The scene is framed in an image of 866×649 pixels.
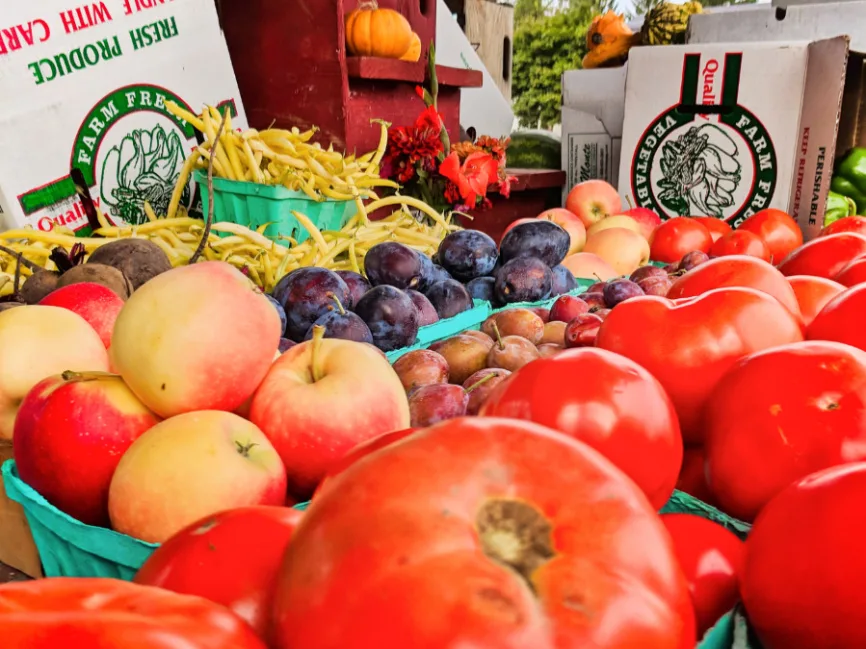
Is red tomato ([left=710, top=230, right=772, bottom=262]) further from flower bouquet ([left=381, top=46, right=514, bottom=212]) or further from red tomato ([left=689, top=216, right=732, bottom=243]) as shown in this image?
flower bouquet ([left=381, top=46, right=514, bottom=212])

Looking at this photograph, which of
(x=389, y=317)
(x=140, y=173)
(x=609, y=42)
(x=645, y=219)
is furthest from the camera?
(x=609, y=42)

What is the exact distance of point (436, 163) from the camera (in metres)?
2.61

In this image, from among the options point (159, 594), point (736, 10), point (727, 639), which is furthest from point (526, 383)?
point (736, 10)

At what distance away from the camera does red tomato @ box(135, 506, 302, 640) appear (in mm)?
473

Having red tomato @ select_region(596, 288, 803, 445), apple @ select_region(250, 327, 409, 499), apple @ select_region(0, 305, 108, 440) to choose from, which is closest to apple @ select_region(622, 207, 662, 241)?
red tomato @ select_region(596, 288, 803, 445)

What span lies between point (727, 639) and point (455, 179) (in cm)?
219

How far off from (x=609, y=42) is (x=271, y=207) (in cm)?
282

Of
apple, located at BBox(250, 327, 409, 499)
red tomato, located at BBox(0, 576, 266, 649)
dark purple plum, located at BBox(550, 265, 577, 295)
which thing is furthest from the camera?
dark purple plum, located at BBox(550, 265, 577, 295)

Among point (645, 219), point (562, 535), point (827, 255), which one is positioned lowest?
point (645, 219)

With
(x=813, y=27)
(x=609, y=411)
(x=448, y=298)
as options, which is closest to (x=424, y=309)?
(x=448, y=298)

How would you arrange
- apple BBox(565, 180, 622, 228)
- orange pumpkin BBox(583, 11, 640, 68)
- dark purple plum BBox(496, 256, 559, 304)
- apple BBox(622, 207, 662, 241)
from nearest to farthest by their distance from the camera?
dark purple plum BBox(496, 256, 559, 304), apple BBox(622, 207, 662, 241), apple BBox(565, 180, 622, 228), orange pumpkin BBox(583, 11, 640, 68)

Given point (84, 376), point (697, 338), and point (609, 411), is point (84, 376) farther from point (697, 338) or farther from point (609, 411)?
point (697, 338)

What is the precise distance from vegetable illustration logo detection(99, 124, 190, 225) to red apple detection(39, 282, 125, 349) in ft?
3.71

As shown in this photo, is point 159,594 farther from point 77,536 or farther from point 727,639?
point 77,536
